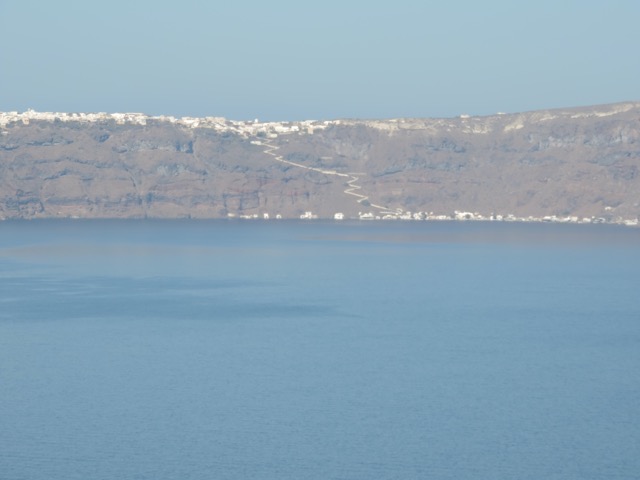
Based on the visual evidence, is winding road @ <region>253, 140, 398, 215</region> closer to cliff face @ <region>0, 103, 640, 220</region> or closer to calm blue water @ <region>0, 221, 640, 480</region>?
cliff face @ <region>0, 103, 640, 220</region>

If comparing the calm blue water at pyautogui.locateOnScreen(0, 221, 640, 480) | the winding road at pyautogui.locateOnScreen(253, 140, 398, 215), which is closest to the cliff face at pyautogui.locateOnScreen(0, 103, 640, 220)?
the winding road at pyautogui.locateOnScreen(253, 140, 398, 215)

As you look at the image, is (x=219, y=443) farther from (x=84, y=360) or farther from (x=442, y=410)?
(x=84, y=360)

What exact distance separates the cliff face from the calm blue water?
280ft

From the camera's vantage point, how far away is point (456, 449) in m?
29.4

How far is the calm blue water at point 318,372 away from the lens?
2867cm

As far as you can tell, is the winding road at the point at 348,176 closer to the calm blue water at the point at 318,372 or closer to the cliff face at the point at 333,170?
the cliff face at the point at 333,170

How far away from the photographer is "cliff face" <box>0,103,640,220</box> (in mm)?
163750

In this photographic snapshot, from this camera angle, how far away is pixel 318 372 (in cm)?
3900

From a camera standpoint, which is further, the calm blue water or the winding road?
the winding road

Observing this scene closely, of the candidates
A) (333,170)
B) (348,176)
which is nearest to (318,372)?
(348,176)

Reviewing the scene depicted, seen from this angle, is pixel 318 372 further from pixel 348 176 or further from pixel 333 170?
pixel 333 170

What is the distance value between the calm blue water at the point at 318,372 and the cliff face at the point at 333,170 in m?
85.2

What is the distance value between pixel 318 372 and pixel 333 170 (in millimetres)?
142067

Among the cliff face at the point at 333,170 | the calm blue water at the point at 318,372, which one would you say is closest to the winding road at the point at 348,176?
the cliff face at the point at 333,170
